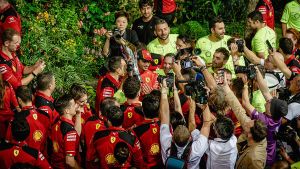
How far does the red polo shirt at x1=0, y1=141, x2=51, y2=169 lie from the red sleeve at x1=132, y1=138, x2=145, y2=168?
1.04m

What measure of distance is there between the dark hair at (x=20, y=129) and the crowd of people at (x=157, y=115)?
11 millimetres

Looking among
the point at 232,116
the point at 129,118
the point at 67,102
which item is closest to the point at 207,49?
the point at 232,116

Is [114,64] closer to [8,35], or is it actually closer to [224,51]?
[8,35]

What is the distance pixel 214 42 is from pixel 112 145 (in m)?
3.96

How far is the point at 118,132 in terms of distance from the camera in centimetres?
638

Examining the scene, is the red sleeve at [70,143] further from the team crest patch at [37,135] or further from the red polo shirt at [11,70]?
the red polo shirt at [11,70]

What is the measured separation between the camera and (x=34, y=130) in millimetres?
6793

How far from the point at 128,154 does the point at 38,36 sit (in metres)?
4.36

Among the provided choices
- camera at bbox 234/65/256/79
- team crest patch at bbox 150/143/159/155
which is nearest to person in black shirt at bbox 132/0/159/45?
camera at bbox 234/65/256/79

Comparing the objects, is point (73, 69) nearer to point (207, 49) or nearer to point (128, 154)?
point (207, 49)

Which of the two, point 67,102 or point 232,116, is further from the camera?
point 232,116

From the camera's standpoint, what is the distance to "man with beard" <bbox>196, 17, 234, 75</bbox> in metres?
9.52

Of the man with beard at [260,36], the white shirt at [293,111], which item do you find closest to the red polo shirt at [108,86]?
the white shirt at [293,111]

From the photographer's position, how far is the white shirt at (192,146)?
6.26 m
